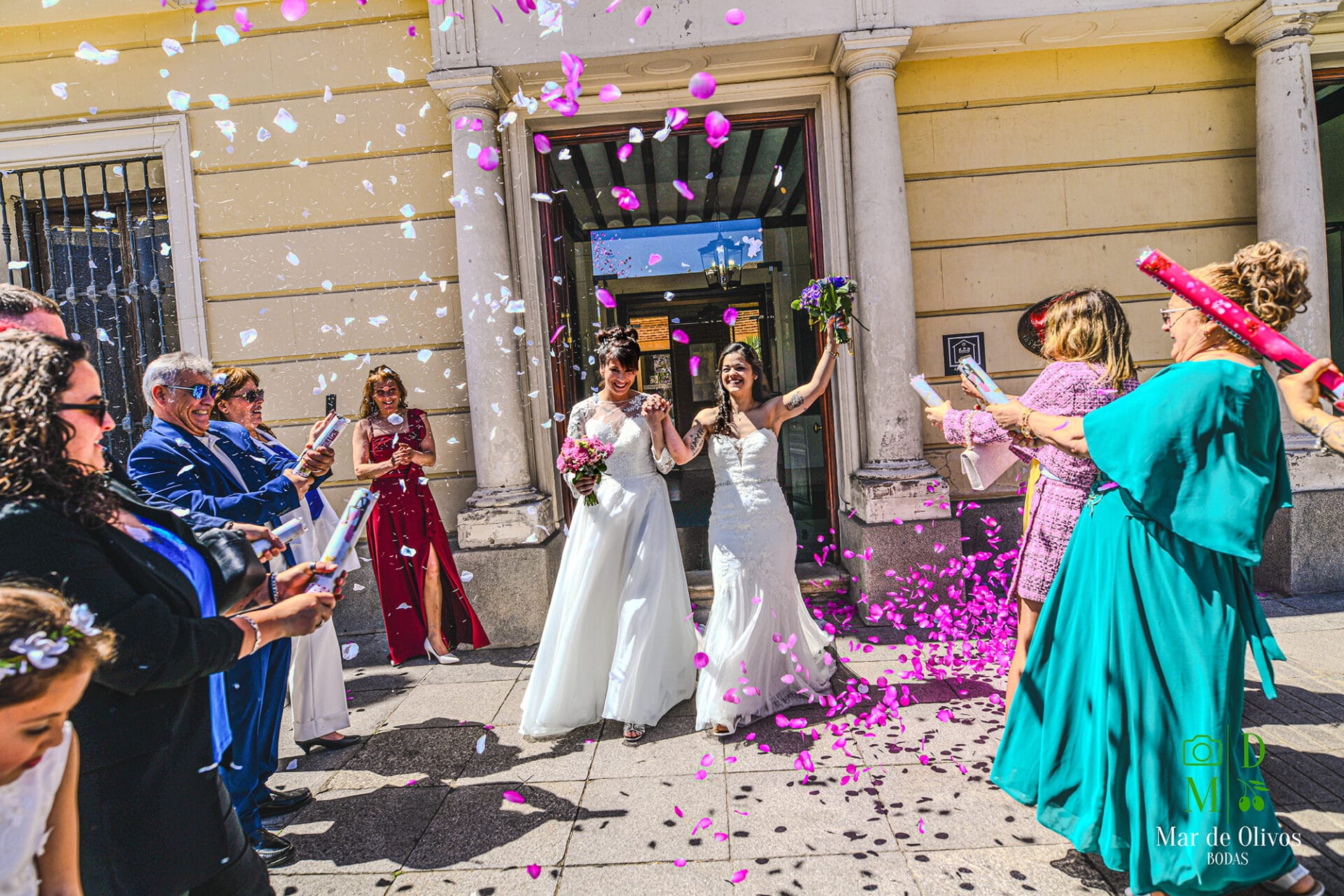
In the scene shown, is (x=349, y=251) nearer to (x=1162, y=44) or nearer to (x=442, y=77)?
(x=442, y=77)

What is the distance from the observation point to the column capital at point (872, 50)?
523 centimetres

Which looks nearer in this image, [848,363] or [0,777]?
[0,777]

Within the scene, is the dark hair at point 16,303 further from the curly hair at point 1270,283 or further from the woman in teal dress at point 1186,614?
the curly hair at point 1270,283

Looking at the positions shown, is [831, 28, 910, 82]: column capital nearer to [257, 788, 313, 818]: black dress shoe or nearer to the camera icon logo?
the camera icon logo

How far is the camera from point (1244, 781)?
7.23ft

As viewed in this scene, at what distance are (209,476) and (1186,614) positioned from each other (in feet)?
11.7

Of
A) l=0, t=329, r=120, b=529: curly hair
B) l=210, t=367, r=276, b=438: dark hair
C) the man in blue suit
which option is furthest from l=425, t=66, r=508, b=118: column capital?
l=0, t=329, r=120, b=529: curly hair

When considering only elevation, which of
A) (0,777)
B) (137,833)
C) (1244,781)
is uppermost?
(0,777)

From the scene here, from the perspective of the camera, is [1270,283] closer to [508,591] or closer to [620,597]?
[620,597]

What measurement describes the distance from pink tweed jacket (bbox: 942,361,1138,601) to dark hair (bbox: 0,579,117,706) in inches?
113

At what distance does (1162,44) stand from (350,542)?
7014 millimetres

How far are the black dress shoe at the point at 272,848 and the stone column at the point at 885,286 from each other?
13.3ft

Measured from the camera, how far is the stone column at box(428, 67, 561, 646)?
5.43 metres

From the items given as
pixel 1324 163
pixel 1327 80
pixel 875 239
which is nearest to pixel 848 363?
pixel 875 239
